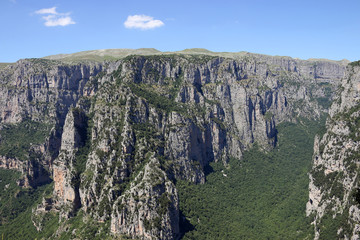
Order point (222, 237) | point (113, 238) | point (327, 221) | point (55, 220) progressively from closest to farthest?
point (113, 238), point (327, 221), point (222, 237), point (55, 220)

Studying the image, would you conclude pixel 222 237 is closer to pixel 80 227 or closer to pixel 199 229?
pixel 199 229

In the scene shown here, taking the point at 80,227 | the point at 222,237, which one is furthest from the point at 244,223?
the point at 80,227

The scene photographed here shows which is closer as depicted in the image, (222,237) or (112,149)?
(222,237)

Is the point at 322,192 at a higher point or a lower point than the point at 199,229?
higher

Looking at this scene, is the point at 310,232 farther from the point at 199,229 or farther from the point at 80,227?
the point at 80,227

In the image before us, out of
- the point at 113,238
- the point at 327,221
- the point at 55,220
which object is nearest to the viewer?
the point at 113,238

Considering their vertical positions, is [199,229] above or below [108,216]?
below

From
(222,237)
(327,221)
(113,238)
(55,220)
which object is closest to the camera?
(113,238)

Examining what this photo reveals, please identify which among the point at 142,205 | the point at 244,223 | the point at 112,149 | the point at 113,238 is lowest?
the point at 244,223

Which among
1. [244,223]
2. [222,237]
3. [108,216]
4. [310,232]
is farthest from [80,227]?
[310,232]
